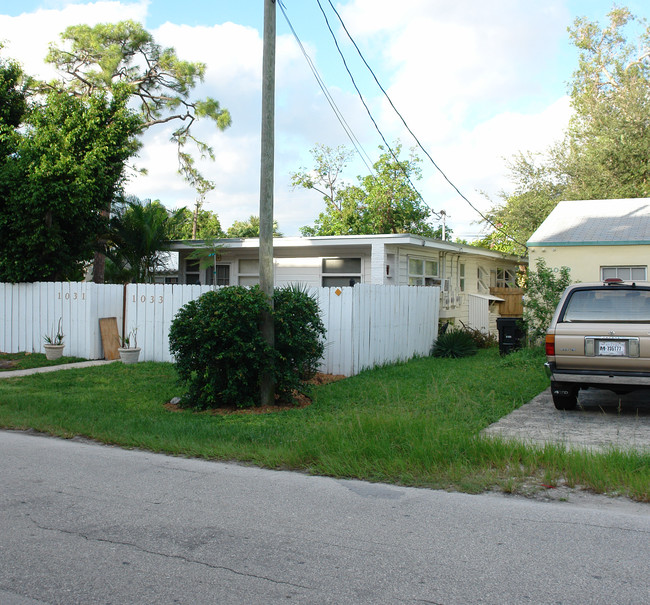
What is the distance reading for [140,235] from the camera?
17719mm

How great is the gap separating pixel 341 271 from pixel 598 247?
23.2 feet

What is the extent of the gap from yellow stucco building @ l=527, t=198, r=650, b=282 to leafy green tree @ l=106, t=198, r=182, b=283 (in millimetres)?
9783

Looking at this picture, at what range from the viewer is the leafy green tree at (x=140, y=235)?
17.6m

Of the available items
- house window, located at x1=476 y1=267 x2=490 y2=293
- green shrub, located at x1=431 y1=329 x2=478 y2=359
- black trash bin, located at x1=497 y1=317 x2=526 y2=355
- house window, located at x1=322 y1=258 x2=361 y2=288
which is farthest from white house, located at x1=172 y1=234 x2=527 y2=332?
black trash bin, located at x1=497 y1=317 x2=526 y2=355

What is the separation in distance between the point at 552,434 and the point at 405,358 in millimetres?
7816

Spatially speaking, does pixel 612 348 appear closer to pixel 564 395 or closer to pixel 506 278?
pixel 564 395

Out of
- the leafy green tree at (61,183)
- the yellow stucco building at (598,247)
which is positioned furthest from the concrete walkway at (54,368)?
the yellow stucco building at (598,247)

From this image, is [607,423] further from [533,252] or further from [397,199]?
[397,199]

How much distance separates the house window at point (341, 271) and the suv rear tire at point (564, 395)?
408 inches

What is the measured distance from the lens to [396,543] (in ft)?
14.6

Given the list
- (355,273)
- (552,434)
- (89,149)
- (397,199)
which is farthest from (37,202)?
(397,199)

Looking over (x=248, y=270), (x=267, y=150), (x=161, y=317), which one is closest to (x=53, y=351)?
(x=161, y=317)

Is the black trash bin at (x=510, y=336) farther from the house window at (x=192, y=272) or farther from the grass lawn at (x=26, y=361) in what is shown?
the grass lawn at (x=26, y=361)

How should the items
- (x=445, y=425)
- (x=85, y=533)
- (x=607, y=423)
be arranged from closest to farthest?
(x=85, y=533)
(x=445, y=425)
(x=607, y=423)
